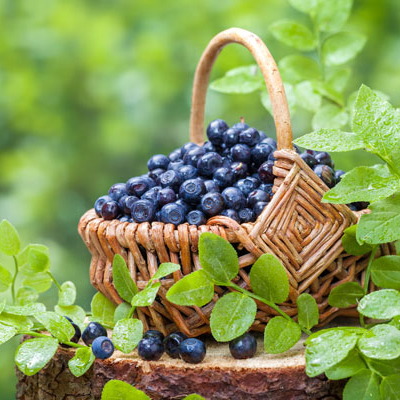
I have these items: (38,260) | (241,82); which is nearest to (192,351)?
(38,260)

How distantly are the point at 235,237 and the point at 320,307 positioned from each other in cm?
Answer: 19

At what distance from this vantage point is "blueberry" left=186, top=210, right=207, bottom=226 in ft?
3.09

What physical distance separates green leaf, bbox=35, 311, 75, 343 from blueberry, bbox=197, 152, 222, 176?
1.14 feet

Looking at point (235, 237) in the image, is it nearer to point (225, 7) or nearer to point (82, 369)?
point (82, 369)

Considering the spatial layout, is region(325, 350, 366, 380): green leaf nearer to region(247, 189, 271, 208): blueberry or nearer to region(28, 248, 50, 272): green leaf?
region(247, 189, 271, 208): blueberry

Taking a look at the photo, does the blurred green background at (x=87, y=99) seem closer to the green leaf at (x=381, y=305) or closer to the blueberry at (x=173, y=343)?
the blueberry at (x=173, y=343)

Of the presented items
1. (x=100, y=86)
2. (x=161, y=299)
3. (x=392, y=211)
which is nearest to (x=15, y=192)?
(x=100, y=86)

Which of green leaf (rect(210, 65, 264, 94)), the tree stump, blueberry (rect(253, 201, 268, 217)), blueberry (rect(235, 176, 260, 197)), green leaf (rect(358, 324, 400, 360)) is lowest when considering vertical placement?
the tree stump

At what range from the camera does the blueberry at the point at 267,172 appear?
100cm

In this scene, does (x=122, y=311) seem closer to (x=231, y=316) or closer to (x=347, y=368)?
(x=231, y=316)

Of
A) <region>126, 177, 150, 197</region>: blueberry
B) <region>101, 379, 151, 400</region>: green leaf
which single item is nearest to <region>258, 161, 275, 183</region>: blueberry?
<region>126, 177, 150, 197</region>: blueberry

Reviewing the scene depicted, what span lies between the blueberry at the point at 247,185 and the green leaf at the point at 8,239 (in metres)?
0.42

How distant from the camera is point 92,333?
3.25ft

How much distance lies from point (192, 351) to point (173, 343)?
5 cm
